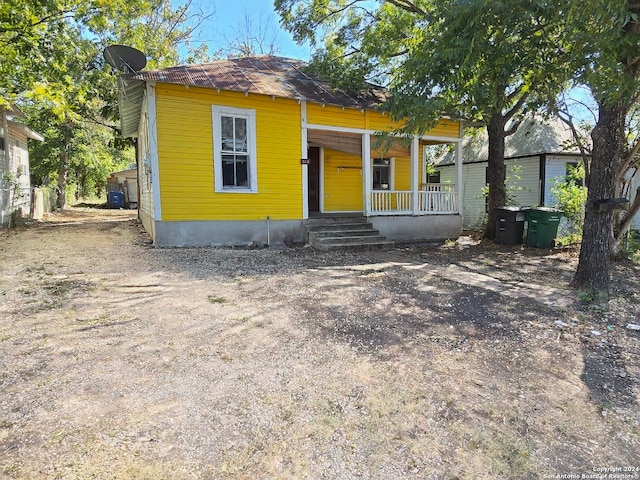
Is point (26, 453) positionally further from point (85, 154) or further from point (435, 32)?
point (85, 154)

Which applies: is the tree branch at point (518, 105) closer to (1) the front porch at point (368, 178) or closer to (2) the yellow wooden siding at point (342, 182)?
(1) the front porch at point (368, 178)

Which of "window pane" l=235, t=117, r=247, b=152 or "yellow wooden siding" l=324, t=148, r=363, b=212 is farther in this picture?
"yellow wooden siding" l=324, t=148, r=363, b=212

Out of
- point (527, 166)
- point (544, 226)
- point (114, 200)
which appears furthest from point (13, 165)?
point (527, 166)

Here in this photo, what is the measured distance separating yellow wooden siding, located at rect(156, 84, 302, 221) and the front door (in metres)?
2.26

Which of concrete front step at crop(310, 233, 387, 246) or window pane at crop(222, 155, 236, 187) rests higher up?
window pane at crop(222, 155, 236, 187)

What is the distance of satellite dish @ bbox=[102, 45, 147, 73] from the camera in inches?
295

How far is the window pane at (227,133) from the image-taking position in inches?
331

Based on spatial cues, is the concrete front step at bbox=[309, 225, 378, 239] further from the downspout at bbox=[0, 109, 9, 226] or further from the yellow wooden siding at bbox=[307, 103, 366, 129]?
the downspout at bbox=[0, 109, 9, 226]

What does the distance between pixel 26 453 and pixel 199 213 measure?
6.68 meters

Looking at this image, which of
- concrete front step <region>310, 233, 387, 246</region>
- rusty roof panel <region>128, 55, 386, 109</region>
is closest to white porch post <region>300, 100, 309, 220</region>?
rusty roof panel <region>128, 55, 386, 109</region>

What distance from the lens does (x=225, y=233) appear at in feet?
28.2

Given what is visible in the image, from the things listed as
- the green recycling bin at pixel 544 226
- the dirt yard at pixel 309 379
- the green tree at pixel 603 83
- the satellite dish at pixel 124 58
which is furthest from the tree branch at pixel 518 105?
the satellite dish at pixel 124 58

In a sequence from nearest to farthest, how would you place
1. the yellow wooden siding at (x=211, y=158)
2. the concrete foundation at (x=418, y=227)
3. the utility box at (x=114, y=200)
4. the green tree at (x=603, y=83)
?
the green tree at (x=603, y=83), the yellow wooden siding at (x=211, y=158), the concrete foundation at (x=418, y=227), the utility box at (x=114, y=200)

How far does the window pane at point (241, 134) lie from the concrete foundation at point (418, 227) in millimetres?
3645
